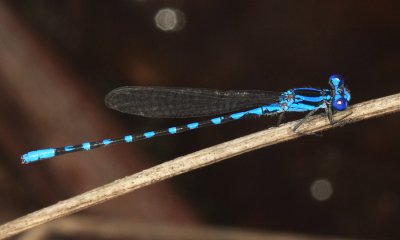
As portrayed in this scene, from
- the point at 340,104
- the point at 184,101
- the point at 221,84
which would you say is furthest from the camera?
the point at 221,84

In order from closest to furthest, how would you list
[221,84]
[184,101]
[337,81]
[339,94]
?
[339,94] → [337,81] → [184,101] → [221,84]

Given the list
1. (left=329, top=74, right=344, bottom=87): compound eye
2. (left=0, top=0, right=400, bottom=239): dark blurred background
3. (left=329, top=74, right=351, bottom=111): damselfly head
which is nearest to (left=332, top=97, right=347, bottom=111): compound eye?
(left=329, top=74, right=351, bottom=111): damselfly head

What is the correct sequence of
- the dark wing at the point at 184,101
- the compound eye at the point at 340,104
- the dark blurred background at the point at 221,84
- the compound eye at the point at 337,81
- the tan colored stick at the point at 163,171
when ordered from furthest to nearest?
the dark blurred background at the point at 221,84 < the dark wing at the point at 184,101 < the compound eye at the point at 337,81 < the compound eye at the point at 340,104 < the tan colored stick at the point at 163,171

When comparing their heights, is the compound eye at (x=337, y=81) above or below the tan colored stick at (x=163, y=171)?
above

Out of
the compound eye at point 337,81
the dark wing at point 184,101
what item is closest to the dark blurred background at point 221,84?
the dark wing at point 184,101

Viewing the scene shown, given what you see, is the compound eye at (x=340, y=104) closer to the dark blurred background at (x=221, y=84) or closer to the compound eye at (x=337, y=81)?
the compound eye at (x=337, y=81)

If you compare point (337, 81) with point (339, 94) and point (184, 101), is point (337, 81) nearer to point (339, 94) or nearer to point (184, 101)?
point (339, 94)

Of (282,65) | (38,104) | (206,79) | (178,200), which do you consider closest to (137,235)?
(178,200)

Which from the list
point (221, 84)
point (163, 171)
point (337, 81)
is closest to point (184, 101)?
point (221, 84)
